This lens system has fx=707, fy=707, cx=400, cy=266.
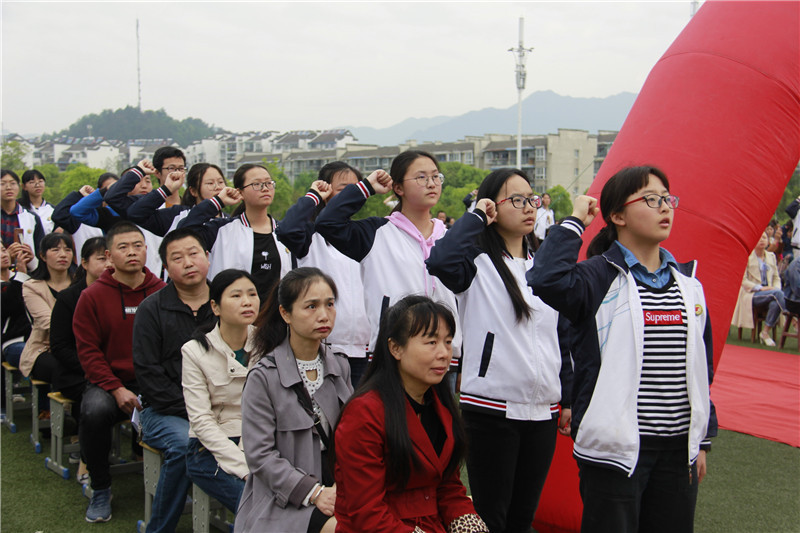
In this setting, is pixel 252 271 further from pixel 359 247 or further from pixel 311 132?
pixel 311 132

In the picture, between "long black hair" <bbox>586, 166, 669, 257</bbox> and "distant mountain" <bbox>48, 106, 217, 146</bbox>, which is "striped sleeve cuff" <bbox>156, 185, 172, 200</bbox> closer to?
"long black hair" <bbox>586, 166, 669, 257</bbox>

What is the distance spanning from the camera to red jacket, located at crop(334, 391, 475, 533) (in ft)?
7.29

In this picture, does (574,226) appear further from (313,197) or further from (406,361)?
(313,197)

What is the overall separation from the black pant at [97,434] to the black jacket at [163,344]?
16.2 inches

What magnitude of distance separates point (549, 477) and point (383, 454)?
1.70m

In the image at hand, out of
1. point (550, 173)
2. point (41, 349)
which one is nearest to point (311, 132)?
point (550, 173)

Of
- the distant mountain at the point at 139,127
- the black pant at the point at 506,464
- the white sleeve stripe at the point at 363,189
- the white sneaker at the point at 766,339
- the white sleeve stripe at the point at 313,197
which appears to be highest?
the distant mountain at the point at 139,127

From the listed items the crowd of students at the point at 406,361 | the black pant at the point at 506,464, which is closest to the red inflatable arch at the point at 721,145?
the black pant at the point at 506,464

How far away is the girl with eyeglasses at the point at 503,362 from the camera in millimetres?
2891

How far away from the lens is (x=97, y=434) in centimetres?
408

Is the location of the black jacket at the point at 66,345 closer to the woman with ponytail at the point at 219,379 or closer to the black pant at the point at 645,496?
the woman with ponytail at the point at 219,379

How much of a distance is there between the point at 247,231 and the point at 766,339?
818 cm

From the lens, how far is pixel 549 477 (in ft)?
12.1

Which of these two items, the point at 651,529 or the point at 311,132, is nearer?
the point at 651,529
